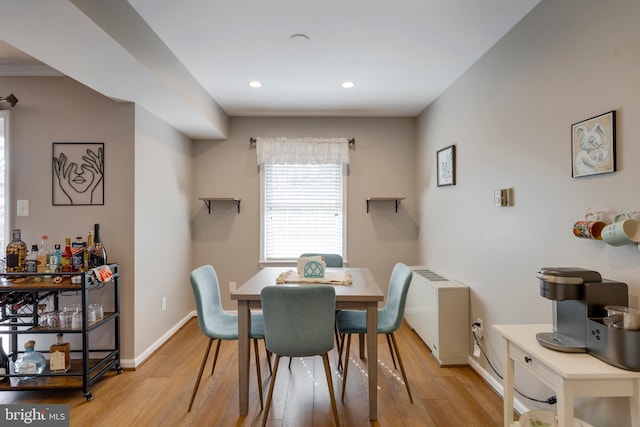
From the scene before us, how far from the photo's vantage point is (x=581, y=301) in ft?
4.69

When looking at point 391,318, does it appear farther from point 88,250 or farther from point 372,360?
point 88,250

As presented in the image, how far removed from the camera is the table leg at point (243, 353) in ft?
7.05

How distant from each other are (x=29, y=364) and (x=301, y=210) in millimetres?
2827

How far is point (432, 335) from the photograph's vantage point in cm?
303

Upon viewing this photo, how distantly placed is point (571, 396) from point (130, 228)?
9.87 ft

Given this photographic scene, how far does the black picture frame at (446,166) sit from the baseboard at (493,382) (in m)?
1.56

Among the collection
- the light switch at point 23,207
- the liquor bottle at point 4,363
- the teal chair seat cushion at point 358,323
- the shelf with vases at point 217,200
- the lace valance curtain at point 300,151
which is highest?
the lace valance curtain at point 300,151

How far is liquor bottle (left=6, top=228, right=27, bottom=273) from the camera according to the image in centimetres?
241

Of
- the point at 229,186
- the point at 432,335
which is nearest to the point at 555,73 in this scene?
the point at 432,335

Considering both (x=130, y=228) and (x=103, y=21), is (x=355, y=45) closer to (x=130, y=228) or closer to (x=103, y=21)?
(x=103, y=21)

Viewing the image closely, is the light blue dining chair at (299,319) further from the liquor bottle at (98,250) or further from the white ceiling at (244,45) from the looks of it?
the white ceiling at (244,45)

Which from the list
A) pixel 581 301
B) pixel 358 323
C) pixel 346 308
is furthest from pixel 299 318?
pixel 581 301

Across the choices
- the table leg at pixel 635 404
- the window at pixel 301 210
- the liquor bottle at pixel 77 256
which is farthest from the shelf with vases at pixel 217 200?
the table leg at pixel 635 404

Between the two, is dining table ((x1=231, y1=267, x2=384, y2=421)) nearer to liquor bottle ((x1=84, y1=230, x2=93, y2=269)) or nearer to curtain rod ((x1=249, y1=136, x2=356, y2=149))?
liquor bottle ((x1=84, y1=230, x2=93, y2=269))
